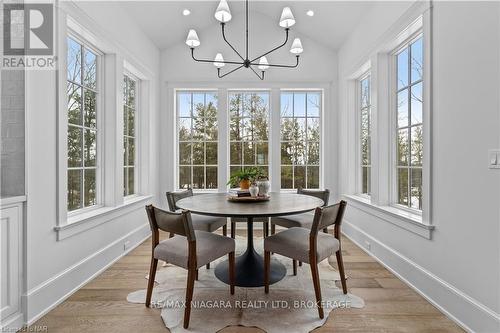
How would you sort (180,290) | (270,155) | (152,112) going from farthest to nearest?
(270,155)
(152,112)
(180,290)

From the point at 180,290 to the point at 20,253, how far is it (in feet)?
3.71

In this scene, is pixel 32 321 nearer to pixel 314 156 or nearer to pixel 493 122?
pixel 493 122

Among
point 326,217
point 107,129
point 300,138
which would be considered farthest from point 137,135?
point 326,217

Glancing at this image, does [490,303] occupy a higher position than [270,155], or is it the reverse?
[270,155]

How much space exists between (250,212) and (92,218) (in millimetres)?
1500

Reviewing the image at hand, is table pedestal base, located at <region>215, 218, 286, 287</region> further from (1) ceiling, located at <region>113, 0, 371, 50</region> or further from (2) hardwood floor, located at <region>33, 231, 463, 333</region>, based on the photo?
(1) ceiling, located at <region>113, 0, 371, 50</region>

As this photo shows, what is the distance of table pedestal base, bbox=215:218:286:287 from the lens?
7.63 feet

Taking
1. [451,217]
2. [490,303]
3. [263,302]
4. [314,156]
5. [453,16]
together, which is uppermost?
[453,16]

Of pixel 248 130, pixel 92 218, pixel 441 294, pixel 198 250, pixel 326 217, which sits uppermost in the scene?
pixel 248 130

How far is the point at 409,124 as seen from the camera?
2656 millimetres

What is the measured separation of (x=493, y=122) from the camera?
1562 mm

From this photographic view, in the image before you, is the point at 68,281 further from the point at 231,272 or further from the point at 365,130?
the point at 365,130

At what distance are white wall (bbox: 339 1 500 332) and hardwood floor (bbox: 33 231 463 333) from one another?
0.16 meters

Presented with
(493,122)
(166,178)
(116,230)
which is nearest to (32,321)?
(116,230)
